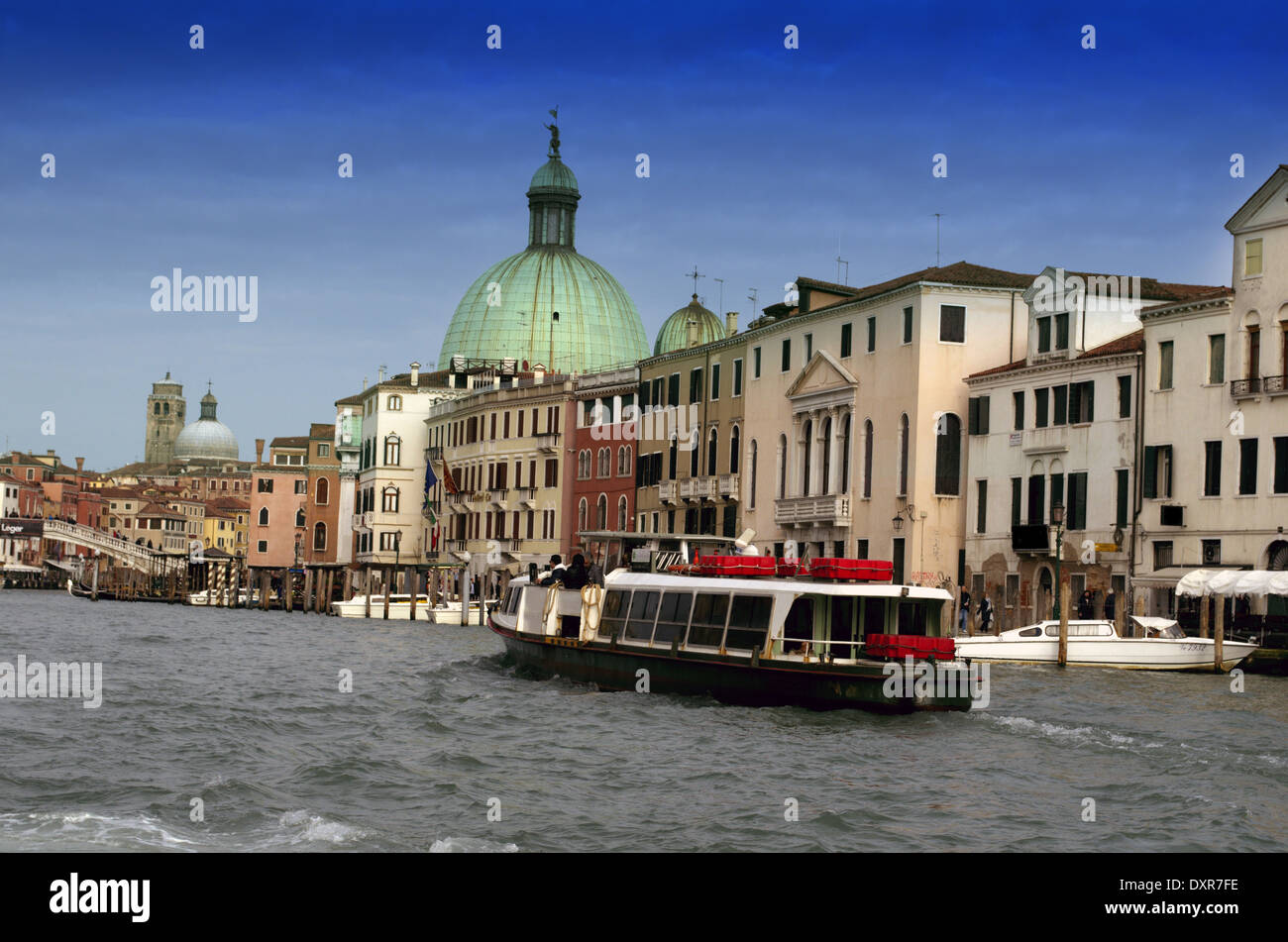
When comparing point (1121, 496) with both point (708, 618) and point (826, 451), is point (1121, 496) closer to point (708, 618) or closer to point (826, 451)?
point (826, 451)

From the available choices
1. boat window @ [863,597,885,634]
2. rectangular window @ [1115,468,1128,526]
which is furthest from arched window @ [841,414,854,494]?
boat window @ [863,597,885,634]

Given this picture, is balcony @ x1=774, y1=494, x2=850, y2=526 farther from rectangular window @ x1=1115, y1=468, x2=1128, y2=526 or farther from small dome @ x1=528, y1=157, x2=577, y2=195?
small dome @ x1=528, y1=157, x2=577, y2=195

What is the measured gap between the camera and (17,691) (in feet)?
81.9

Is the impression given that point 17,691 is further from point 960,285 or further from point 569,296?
point 569,296

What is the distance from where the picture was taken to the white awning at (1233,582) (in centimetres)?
3419

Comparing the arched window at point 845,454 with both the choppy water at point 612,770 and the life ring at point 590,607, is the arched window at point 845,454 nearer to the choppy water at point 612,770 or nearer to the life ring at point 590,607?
the choppy water at point 612,770

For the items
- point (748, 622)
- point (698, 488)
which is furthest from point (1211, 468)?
point (698, 488)

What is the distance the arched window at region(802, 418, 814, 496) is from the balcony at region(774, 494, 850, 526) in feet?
1.91

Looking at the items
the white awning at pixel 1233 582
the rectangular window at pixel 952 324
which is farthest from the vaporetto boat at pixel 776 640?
the rectangular window at pixel 952 324

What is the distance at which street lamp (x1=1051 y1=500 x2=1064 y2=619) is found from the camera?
39.6 m

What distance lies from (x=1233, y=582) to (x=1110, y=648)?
9.64ft

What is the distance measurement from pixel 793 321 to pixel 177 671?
93.4 feet
